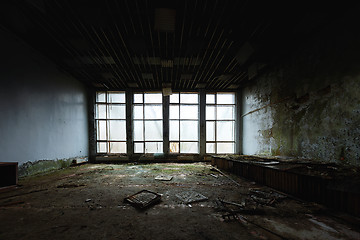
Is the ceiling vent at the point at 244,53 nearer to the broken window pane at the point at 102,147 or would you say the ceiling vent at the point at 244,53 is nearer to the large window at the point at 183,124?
the large window at the point at 183,124

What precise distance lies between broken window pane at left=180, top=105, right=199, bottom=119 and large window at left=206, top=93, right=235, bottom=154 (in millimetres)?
687

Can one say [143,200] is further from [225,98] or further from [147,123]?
[225,98]

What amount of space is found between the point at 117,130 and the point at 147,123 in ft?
5.60

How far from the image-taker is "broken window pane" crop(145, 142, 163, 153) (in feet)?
25.7

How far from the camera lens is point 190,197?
291cm

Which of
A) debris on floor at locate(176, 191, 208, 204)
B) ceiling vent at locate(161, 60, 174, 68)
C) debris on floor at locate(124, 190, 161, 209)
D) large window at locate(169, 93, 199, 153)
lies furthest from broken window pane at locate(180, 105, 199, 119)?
debris on floor at locate(124, 190, 161, 209)

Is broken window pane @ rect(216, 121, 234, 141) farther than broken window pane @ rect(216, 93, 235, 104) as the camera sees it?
No

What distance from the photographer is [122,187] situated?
3.54 meters

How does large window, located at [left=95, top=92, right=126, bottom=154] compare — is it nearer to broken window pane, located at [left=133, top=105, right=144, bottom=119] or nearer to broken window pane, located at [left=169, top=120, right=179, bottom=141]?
broken window pane, located at [left=133, top=105, right=144, bottom=119]

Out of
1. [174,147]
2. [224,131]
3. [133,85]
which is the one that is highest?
[133,85]

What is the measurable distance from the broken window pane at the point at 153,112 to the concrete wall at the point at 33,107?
3386 mm

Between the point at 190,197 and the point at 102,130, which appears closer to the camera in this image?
the point at 190,197

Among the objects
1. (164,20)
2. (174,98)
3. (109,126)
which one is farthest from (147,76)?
(109,126)

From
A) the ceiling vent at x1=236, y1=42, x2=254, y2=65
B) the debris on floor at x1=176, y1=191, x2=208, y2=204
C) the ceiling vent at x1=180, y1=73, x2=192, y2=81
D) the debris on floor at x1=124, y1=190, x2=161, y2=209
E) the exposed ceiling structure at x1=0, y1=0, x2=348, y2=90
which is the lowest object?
the debris on floor at x1=176, y1=191, x2=208, y2=204
